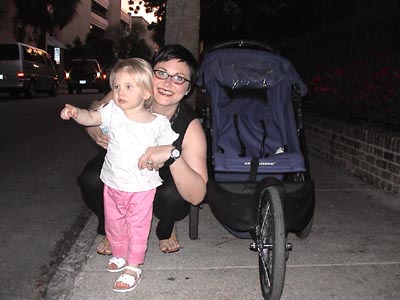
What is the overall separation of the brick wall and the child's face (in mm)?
3528

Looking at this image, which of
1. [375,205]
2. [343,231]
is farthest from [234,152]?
[375,205]

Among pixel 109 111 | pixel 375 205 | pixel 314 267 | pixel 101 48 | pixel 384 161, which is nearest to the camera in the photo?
pixel 109 111

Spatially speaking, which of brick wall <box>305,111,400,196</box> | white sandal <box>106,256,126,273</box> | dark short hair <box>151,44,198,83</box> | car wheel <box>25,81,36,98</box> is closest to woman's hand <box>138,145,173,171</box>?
dark short hair <box>151,44,198,83</box>

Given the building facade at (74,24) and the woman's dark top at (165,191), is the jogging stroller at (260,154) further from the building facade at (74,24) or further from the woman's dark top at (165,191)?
the building facade at (74,24)

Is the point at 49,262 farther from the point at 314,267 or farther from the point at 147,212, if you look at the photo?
the point at 314,267

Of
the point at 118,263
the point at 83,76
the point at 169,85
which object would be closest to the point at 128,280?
the point at 118,263

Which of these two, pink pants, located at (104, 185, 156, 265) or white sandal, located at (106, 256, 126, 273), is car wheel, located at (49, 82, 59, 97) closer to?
white sandal, located at (106, 256, 126, 273)

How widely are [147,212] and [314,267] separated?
4.35 ft

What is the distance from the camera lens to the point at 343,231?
468cm

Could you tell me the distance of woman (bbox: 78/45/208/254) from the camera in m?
3.54

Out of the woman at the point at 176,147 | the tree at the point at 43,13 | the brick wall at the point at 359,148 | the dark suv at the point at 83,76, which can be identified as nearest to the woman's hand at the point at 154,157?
the woman at the point at 176,147

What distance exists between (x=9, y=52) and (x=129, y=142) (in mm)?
17892

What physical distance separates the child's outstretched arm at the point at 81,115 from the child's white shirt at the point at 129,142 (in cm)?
5

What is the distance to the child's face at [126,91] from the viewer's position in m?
3.14
